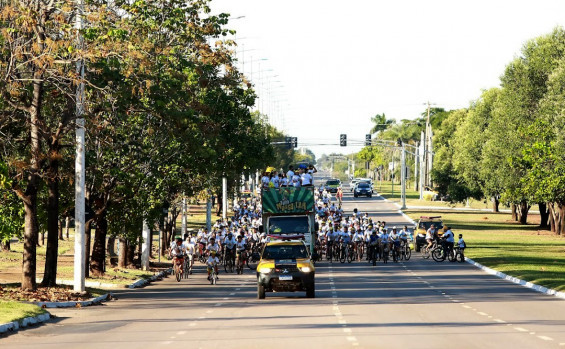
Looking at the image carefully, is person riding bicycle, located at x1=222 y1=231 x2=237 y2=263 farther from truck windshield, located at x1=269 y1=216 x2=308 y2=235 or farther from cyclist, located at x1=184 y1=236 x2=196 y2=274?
cyclist, located at x1=184 y1=236 x2=196 y2=274

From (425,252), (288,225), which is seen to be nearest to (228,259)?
(288,225)

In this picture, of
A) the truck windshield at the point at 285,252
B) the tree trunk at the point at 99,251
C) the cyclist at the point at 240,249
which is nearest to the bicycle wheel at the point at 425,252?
the cyclist at the point at 240,249

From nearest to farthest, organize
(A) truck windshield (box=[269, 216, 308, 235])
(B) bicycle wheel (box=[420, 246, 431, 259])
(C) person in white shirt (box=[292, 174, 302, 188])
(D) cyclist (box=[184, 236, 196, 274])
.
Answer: (D) cyclist (box=[184, 236, 196, 274]), (A) truck windshield (box=[269, 216, 308, 235]), (C) person in white shirt (box=[292, 174, 302, 188]), (B) bicycle wheel (box=[420, 246, 431, 259])

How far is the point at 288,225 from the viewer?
4525 cm

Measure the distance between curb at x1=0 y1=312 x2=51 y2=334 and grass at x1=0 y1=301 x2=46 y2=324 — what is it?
0.12m

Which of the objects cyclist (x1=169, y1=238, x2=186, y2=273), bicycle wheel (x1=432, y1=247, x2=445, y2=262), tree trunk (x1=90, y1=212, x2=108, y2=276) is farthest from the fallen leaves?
bicycle wheel (x1=432, y1=247, x2=445, y2=262)

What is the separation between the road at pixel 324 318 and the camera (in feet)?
62.2

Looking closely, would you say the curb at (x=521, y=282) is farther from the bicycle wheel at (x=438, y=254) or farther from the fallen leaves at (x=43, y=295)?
the fallen leaves at (x=43, y=295)

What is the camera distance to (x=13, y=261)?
48.6 meters

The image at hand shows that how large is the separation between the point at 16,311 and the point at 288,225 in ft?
72.7

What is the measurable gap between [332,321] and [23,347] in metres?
7.34

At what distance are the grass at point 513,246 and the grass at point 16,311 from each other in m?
17.3

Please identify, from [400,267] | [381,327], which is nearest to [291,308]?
[381,327]

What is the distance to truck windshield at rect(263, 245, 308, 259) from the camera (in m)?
30.8
